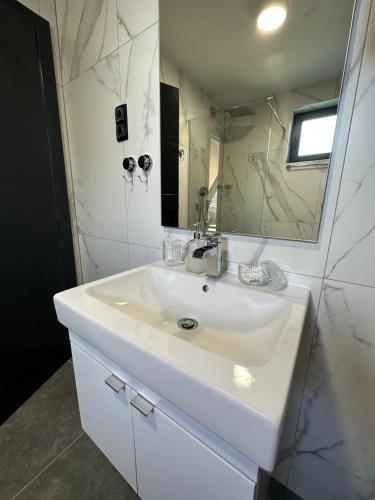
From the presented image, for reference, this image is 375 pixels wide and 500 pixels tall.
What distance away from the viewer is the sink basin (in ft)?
1.84

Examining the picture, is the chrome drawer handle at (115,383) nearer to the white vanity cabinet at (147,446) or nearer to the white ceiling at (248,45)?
the white vanity cabinet at (147,446)

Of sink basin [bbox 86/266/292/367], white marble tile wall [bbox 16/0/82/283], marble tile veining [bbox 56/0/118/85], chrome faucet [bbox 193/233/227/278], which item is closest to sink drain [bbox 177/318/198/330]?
sink basin [bbox 86/266/292/367]

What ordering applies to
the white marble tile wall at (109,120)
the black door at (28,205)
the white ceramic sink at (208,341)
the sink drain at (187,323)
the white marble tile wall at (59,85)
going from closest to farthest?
the white ceramic sink at (208,341)
the sink drain at (187,323)
the white marble tile wall at (109,120)
the black door at (28,205)
the white marble tile wall at (59,85)

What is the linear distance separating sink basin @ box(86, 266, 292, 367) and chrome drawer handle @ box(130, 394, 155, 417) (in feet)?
0.53

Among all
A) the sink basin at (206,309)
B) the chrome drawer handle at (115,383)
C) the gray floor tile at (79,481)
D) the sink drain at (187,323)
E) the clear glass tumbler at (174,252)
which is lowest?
the gray floor tile at (79,481)

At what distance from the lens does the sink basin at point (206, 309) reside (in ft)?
1.84

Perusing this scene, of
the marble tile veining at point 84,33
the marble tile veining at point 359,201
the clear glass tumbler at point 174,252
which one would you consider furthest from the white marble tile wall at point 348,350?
the marble tile veining at point 84,33

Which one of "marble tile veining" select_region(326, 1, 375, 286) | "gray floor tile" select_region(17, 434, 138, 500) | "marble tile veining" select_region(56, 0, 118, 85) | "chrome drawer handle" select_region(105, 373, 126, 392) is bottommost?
"gray floor tile" select_region(17, 434, 138, 500)

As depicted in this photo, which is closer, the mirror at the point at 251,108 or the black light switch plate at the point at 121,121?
the mirror at the point at 251,108

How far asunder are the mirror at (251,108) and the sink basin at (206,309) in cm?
24

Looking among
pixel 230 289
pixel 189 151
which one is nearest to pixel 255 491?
pixel 230 289

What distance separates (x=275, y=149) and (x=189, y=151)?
36cm

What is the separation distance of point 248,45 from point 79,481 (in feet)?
5.77

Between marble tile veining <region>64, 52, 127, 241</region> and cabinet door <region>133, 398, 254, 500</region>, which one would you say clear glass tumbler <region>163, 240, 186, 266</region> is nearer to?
marble tile veining <region>64, 52, 127, 241</region>
